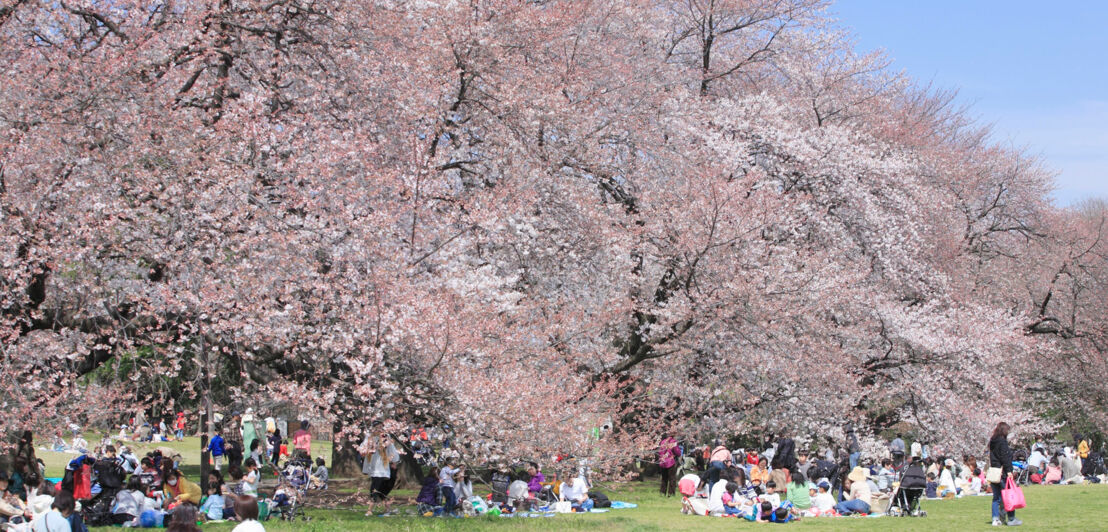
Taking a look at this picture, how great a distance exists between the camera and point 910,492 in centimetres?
1359

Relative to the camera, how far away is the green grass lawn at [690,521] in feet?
37.6

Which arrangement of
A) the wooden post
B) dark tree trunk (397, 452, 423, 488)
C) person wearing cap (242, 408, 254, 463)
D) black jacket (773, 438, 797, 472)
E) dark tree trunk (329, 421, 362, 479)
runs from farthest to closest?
1. dark tree trunk (329, 421, 362, 479)
2. person wearing cap (242, 408, 254, 463)
3. dark tree trunk (397, 452, 423, 488)
4. black jacket (773, 438, 797, 472)
5. the wooden post

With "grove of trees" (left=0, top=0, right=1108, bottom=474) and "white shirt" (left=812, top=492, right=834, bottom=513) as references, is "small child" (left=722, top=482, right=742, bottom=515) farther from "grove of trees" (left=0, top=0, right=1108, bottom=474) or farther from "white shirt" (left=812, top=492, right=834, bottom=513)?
"grove of trees" (left=0, top=0, right=1108, bottom=474)

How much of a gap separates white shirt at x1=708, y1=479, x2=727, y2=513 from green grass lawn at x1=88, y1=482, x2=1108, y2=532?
46 cm

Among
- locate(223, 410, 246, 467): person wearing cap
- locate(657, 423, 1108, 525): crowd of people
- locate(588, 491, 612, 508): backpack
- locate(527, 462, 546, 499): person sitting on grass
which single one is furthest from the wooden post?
locate(657, 423, 1108, 525): crowd of people

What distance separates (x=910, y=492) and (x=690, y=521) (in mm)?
3249

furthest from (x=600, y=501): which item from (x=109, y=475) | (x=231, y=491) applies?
(x=109, y=475)

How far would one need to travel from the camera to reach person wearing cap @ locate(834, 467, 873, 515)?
47.1ft

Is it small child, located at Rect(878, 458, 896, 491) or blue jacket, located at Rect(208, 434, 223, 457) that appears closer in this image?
blue jacket, located at Rect(208, 434, 223, 457)

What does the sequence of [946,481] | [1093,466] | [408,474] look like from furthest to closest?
[1093,466], [408,474], [946,481]

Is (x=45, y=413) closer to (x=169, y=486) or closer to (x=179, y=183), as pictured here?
(x=169, y=486)

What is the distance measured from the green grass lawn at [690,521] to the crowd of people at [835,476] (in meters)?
0.52

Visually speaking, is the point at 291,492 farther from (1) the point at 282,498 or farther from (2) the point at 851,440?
(2) the point at 851,440

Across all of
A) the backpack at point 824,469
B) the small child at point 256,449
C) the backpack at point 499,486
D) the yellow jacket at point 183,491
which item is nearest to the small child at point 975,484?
the backpack at point 824,469
